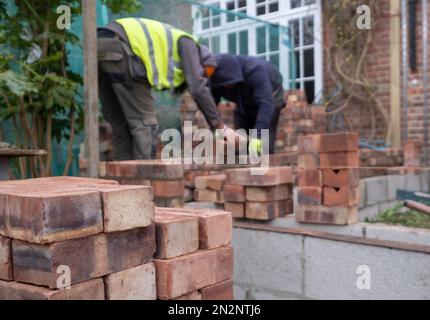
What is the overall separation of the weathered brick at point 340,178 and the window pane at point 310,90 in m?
3.63

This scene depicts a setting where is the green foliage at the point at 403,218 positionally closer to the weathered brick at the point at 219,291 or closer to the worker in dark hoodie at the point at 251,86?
the worker in dark hoodie at the point at 251,86

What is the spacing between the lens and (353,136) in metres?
2.96

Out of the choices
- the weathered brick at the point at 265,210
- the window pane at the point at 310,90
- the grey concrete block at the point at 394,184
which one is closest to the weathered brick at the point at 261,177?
the weathered brick at the point at 265,210

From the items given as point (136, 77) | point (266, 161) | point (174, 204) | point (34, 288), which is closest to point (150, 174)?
point (174, 204)

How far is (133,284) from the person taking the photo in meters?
1.74

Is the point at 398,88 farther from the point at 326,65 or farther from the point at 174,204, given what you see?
the point at 174,204

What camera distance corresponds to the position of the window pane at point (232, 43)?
17.0 ft

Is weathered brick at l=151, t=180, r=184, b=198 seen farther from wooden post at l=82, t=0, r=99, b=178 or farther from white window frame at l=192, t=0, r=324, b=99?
white window frame at l=192, t=0, r=324, b=99

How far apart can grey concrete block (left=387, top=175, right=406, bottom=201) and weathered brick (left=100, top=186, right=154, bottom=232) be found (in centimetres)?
305

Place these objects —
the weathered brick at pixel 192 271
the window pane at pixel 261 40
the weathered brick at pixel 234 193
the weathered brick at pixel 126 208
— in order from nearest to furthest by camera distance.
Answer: the weathered brick at pixel 126 208
the weathered brick at pixel 192 271
the weathered brick at pixel 234 193
the window pane at pixel 261 40

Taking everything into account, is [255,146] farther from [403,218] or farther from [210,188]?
[403,218]

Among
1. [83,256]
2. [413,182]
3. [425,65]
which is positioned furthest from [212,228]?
[425,65]

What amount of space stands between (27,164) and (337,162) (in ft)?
7.94

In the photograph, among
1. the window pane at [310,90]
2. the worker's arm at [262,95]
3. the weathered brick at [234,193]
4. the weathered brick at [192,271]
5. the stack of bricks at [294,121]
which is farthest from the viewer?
the window pane at [310,90]
